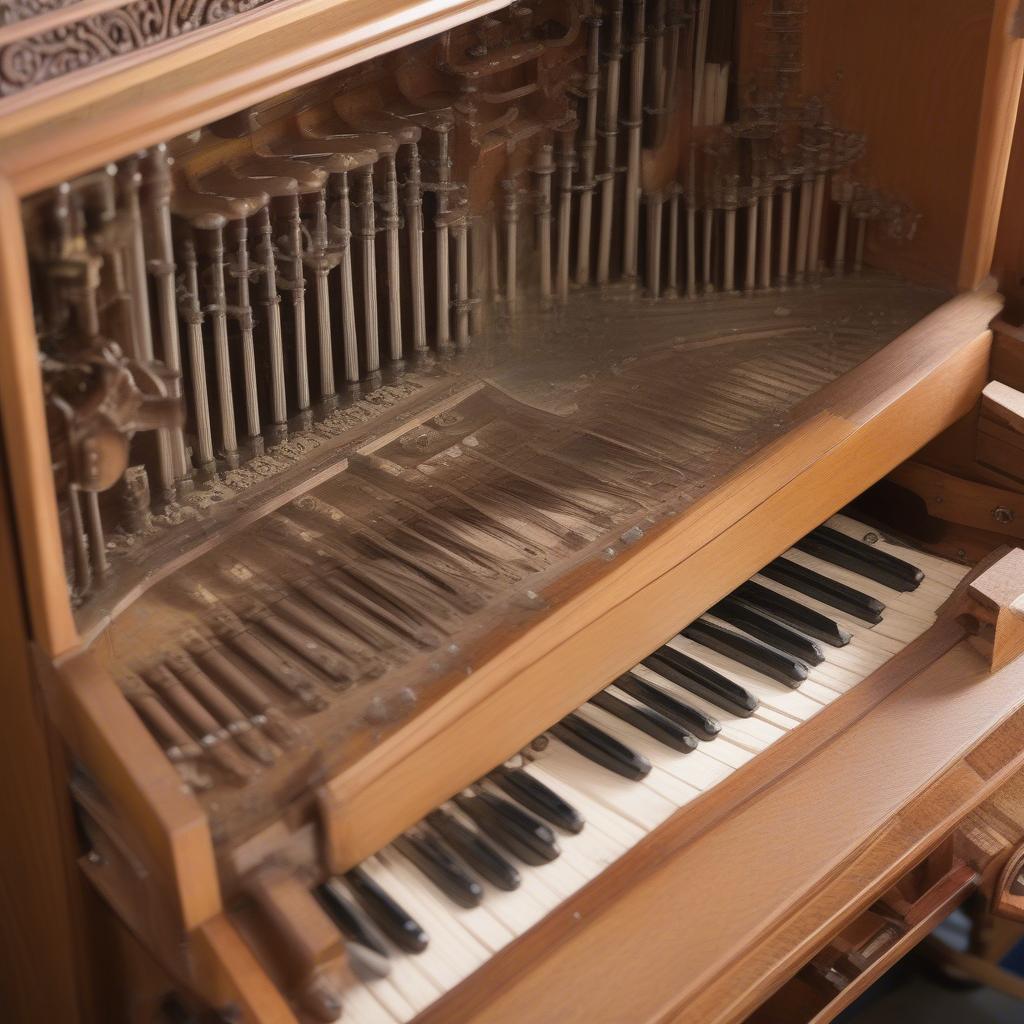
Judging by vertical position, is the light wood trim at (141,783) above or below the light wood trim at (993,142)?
below

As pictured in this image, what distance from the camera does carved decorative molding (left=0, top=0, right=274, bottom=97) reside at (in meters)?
1.15

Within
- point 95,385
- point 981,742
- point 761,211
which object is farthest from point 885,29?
point 95,385

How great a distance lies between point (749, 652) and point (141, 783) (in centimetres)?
76

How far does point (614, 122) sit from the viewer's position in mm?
1817

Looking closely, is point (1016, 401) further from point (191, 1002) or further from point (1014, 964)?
point (191, 1002)

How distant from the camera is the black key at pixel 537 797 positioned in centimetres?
150

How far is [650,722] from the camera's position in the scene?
5.33 feet

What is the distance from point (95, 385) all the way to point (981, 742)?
1.01 meters

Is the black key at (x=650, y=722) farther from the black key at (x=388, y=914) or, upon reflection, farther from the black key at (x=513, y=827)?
the black key at (x=388, y=914)

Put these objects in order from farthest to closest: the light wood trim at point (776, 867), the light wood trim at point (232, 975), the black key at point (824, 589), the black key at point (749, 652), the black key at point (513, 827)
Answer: the black key at point (824, 589), the black key at point (749, 652), the black key at point (513, 827), the light wood trim at point (776, 867), the light wood trim at point (232, 975)

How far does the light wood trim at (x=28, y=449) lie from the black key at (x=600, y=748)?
534 millimetres

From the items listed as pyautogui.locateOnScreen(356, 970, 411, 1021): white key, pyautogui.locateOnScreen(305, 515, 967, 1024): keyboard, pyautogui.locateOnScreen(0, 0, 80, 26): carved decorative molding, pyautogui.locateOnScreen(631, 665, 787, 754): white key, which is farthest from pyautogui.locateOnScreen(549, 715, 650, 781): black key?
pyautogui.locateOnScreen(0, 0, 80, 26): carved decorative molding

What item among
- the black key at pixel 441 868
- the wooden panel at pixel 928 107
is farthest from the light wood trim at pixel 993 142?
the black key at pixel 441 868

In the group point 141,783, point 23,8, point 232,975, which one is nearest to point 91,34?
point 23,8
